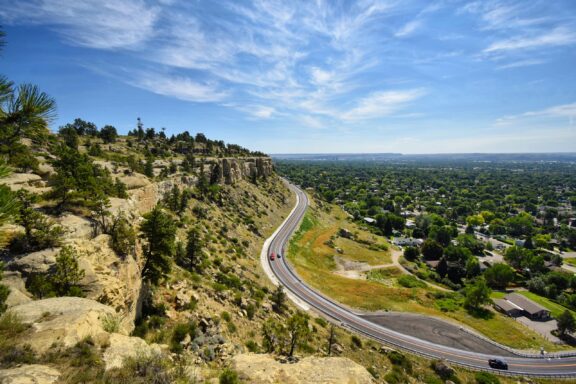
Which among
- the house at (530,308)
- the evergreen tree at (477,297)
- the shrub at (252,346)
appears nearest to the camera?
the shrub at (252,346)

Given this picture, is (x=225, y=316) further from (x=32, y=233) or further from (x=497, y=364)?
(x=497, y=364)

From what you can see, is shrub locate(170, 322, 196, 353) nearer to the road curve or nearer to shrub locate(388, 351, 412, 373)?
shrub locate(388, 351, 412, 373)

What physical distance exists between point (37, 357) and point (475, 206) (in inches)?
8447

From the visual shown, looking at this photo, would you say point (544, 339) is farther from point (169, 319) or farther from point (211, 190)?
point (211, 190)

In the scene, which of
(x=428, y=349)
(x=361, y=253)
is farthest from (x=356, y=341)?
(x=361, y=253)

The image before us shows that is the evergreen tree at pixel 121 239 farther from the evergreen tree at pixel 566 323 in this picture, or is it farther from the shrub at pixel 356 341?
the evergreen tree at pixel 566 323

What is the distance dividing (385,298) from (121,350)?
5392 centimetres

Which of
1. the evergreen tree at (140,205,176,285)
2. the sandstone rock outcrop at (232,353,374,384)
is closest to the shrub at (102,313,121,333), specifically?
the sandstone rock outcrop at (232,353,374,384)

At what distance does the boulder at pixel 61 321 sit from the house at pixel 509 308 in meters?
76.8

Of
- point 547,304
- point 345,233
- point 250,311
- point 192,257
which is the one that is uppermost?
point 192,257

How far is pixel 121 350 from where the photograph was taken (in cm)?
1071

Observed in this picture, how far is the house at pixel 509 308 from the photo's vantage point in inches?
2270

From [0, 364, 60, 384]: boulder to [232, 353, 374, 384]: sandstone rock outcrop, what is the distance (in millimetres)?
8691

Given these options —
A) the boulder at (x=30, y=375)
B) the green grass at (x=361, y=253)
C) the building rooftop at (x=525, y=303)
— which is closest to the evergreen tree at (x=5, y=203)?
the boulder at (x=30, y=375)
